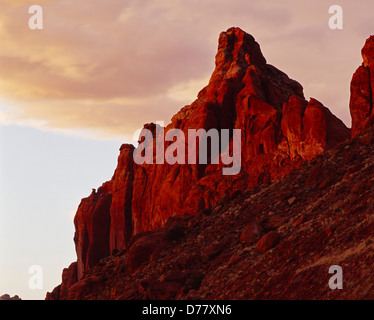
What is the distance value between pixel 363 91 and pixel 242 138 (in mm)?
16263

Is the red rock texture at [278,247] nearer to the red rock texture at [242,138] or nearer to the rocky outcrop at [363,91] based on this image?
the red rock texture at [242,138]

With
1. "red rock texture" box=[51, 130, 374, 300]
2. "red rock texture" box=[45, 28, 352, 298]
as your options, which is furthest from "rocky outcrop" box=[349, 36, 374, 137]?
"red rock texture" box=[51, 130, 374, 300]

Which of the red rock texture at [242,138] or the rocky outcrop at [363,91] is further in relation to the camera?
the red rock texture at [242,138]

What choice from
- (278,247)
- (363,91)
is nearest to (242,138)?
(363,91)

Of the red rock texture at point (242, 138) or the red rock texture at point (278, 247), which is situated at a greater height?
the red rock texture at point (242, 138)

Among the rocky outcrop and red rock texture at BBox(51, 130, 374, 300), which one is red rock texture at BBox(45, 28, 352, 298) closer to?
red rock texture at BBox(51, 130, 374, 300)

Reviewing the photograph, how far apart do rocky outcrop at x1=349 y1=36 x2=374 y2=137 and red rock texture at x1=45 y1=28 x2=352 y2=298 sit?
5116mm

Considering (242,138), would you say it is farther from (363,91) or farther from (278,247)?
(278,247)

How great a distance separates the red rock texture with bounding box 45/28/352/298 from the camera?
61.8m

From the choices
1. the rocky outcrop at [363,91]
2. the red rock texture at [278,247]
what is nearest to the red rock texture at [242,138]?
the red rock texture at [278,247]

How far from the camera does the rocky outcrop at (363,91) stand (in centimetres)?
5481

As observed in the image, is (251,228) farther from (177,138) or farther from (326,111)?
(177,138)

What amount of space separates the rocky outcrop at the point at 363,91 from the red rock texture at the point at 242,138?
16.8 ft

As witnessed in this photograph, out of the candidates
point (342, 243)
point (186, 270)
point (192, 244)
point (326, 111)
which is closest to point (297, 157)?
point (326, 111)
